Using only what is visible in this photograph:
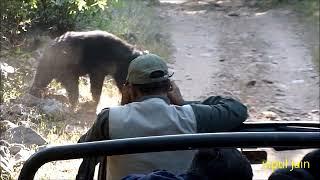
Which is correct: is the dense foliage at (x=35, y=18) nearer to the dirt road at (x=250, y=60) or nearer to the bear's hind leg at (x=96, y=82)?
the bear's hind leg at (x=96, y=82)

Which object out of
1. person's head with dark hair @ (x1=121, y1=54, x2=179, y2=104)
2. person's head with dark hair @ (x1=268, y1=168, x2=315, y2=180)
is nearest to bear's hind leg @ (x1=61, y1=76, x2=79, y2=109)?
person's head with dark hair @ (x1=121, y1=54, x2=179, y2=104)

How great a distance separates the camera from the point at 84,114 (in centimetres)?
712

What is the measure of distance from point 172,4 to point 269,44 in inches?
251

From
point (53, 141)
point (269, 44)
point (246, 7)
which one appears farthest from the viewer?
point (246, 7)

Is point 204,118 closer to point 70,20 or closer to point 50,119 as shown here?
point 50,119

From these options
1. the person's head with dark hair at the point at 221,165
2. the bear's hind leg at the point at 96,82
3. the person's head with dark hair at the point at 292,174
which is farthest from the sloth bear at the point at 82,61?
the person's head with dark hair at the point at 292,174

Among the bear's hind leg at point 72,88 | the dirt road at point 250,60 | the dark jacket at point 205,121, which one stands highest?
the dark jacket at point 205,121

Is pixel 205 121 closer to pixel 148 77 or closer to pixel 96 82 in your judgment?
pixel 148 77

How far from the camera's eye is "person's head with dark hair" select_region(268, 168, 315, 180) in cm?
165

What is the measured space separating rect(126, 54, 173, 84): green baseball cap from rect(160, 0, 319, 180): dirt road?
4.98 feet

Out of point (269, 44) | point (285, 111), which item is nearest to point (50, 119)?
point (285, 111)

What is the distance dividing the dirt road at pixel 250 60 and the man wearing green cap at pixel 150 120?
134 cm

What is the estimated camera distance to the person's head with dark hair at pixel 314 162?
1.73m

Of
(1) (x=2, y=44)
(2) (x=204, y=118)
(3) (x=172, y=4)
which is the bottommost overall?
(3) (x=172, y=4)
